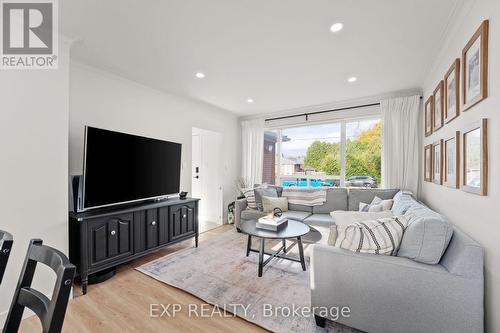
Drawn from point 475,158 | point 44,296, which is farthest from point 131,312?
point 475,158

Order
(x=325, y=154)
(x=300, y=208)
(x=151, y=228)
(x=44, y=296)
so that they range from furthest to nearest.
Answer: (x=325, y=154) → (x=300, y=208) → (x=151, y=228) → (x=44, y=296)

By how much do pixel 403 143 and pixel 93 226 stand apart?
4374 millimetres

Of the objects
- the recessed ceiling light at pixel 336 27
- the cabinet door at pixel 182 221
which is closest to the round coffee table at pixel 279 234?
the cabinet door at pixel 182 221

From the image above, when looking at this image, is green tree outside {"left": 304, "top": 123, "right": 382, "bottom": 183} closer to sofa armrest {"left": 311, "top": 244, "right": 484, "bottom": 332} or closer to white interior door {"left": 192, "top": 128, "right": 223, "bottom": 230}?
white interior door {"left": 192, "top": 128, "right": 223, "bottom": 230}

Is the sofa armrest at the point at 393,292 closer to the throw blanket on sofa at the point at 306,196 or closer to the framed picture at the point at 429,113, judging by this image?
the framed picture at the point at 429,113

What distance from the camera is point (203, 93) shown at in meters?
3.68

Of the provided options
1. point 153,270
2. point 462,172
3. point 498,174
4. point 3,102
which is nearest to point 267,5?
point 498,174

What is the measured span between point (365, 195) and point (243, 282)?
2.48 m

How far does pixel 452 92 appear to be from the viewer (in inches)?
78.5

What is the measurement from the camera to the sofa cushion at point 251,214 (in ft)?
12.8

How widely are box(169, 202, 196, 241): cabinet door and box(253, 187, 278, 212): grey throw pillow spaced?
119cm

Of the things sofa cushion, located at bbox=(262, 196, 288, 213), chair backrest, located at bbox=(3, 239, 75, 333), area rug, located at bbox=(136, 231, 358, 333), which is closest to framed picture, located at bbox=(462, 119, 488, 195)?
area rug, located at bbox=(136, 231, 358, 333)

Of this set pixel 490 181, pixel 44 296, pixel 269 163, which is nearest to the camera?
pixel 44 296

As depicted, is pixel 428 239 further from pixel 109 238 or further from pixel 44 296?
pixel 109 238
